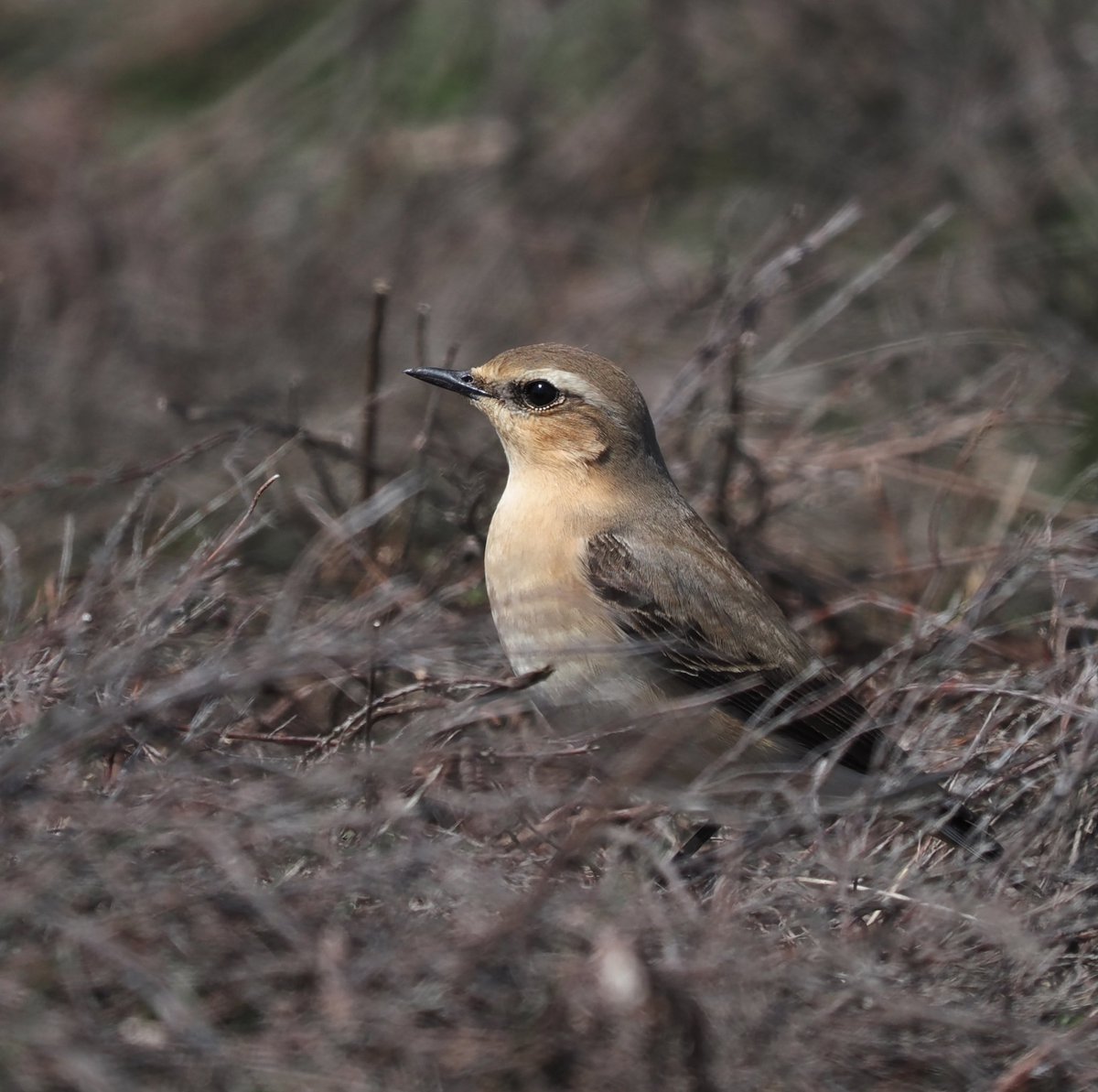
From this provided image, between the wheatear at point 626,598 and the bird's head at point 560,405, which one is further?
the bird's head at point 560,405

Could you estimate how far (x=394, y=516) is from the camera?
659 cm

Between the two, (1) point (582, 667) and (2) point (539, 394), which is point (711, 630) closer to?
(1) point (582, 667)

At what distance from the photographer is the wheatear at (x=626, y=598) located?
5129 mm

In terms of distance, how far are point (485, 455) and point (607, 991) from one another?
3640mm

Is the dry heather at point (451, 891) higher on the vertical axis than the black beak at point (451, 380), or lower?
lower

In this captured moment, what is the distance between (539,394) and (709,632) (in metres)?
1.03

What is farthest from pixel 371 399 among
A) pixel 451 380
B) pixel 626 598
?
pixel 626 598

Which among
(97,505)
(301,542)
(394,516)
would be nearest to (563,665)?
(394,516)

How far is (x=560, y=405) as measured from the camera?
579 cm

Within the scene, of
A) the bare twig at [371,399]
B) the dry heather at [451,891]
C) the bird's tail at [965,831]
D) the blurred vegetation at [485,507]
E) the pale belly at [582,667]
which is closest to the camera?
the dry heather at [451,891]

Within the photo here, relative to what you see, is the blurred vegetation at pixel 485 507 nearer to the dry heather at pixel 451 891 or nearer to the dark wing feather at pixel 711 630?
the dry heather at pixel 451 891

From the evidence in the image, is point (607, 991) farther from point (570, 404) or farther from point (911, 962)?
point (570, 404)

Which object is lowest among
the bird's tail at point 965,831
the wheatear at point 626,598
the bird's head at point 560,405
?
the bird's tail at point 965,831

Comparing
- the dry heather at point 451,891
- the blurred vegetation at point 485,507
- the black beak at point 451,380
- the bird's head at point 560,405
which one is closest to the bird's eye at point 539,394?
the bird's head at point 560,405
